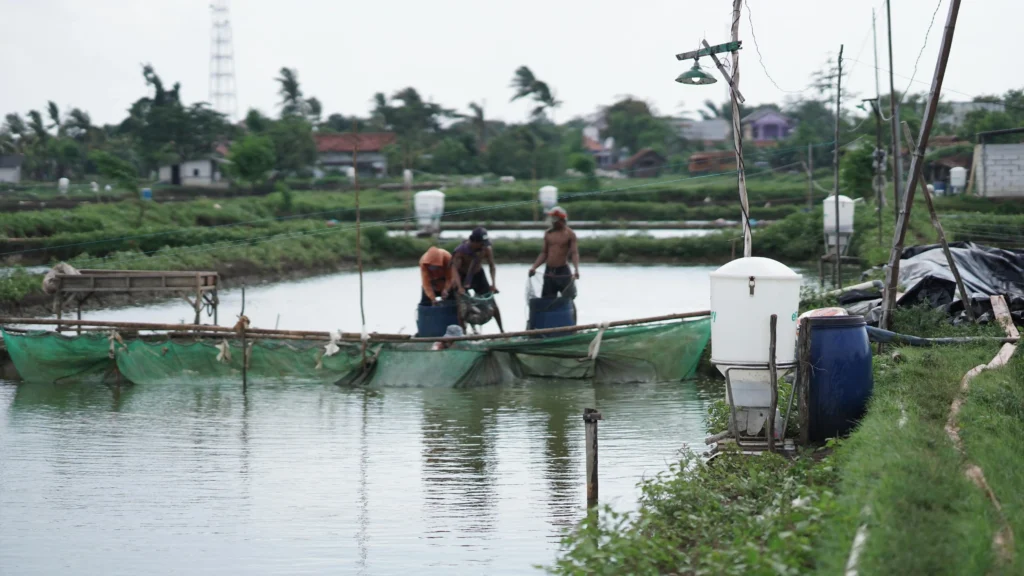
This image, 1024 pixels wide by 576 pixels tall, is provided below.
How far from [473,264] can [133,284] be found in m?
5.69

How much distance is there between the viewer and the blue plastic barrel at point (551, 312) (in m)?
14.9

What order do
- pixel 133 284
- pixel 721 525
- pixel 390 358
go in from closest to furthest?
1. pixel 721 525
2. pixel 390 358
3. pixel 133 284

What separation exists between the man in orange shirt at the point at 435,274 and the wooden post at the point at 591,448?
720cm

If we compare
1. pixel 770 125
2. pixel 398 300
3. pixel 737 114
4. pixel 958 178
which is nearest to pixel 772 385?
pixel 737 114

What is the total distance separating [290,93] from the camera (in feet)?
272

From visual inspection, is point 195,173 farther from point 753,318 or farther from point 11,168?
point 753,318

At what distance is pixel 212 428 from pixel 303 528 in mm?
4174

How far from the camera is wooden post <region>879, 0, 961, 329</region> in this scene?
10.1m

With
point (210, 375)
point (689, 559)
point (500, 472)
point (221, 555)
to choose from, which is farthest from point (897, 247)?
point (210, 375)

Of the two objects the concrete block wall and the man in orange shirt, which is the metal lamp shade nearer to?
the man in orange shirt

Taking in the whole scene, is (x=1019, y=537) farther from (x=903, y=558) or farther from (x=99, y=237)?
(x=99, y=237)

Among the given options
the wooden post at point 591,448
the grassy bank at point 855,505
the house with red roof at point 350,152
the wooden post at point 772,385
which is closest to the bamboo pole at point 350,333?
the grassy bank at point 855,505

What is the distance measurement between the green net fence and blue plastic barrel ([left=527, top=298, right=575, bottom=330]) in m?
1.27

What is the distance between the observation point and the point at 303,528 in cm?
809
